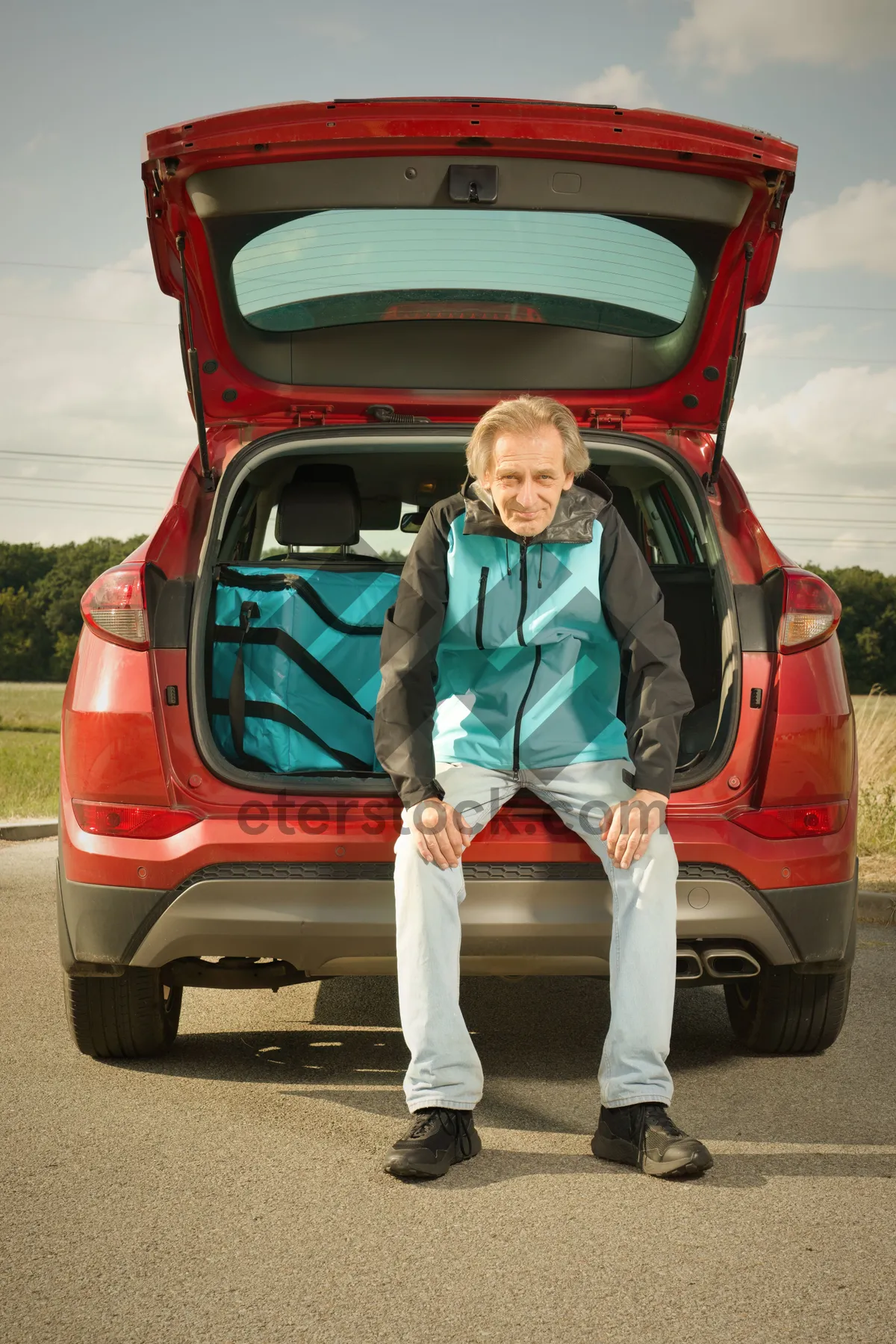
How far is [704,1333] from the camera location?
2072mm

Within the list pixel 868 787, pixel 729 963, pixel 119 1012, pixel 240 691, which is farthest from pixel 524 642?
pixel 868 787

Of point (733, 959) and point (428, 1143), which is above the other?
point (733, 959)

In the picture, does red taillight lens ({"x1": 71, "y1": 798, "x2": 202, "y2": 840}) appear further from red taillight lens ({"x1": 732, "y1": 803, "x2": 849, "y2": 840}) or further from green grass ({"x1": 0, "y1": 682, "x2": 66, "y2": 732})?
green grass ({"x1": 0, "y1": 682, "x2": 66, "y2": 732})

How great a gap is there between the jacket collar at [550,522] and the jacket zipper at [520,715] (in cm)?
25

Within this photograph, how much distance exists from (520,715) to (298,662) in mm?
709

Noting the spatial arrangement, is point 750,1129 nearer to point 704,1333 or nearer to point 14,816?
point 704,1333

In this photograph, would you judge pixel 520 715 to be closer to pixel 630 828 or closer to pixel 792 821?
pixel 630 828

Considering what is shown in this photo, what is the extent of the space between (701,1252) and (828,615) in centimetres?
151

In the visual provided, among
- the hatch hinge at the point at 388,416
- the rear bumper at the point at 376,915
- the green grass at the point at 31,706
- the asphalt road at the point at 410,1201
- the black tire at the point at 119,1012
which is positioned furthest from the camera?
the green grass at the point at 31,706

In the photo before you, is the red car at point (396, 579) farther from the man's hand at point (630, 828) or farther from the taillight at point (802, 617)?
the man's hand at point (630, 828)

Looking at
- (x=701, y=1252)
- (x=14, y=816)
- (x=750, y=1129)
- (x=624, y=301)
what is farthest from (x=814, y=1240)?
(x=14, y=816)

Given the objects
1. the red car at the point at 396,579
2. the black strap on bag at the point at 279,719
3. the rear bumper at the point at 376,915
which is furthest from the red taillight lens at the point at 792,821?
the black strap on bag at the point at 279,719

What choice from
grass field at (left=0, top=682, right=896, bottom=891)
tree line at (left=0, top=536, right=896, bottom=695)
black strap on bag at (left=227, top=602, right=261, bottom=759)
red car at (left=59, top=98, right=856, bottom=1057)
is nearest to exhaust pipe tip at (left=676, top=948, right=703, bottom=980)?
red car at (left=59, top=98, right=856, bottom=1057)

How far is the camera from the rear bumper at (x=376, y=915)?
302 cm
